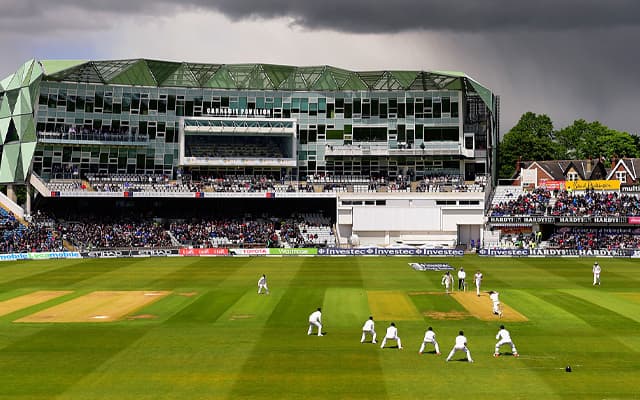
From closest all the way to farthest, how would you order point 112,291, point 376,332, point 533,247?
point 376,332, point 112,291, point 533,247

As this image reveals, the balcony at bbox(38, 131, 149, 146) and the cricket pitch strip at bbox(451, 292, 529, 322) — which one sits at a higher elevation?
the balcony at bbox(38, 131, 149, 146)

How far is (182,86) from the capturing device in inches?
3688

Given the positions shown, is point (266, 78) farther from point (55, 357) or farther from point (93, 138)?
point (55, 357)

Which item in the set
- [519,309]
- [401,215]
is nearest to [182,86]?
[401,215]

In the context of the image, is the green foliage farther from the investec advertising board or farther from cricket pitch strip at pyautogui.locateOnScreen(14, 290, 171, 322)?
cricket pitch strip at pyautogui.locateOnScreen(14, 290, 171, 322)

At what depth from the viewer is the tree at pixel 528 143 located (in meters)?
129

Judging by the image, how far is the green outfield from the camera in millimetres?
23281

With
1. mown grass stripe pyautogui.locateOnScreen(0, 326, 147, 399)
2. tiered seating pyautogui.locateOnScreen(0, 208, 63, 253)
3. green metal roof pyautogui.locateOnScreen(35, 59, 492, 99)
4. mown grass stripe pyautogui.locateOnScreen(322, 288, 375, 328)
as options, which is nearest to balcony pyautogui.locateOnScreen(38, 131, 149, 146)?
green metal roof pyautogui.locateOnScreen(35, 59, 492, 99)

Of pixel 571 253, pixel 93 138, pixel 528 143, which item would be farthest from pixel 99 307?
pixel 528 143

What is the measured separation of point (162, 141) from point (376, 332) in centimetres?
6669

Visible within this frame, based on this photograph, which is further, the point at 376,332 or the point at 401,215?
the point at 401,215

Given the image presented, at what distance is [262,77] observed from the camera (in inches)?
3716

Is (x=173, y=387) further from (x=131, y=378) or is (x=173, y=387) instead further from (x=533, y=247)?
(x=533, y=247)

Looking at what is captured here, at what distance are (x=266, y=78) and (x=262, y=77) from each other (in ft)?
1.67
